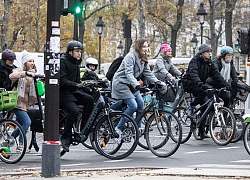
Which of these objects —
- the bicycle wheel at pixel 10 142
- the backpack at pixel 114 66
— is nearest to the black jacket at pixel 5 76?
the bicycle wheel at pixel 10 142

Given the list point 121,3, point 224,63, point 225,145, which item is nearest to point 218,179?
point 225,145

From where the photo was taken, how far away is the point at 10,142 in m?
11.6

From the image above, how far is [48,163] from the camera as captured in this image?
9383 mm

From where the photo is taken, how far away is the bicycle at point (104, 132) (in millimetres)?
11938

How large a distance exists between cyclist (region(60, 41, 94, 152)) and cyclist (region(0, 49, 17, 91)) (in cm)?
100

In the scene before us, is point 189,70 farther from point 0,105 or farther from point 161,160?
point 0,105

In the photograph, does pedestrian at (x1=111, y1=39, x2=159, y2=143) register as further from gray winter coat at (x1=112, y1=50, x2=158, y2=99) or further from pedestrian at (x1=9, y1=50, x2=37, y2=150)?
pedestrian at (x1=9, y1=50, x2=37, y2=150)

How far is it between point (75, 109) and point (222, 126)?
3.35m

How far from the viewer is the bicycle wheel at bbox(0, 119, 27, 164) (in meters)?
11.6

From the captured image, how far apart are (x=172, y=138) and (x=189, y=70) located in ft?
8.26

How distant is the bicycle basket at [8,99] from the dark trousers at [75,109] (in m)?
0.75

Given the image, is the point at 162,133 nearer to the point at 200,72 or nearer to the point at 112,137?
the point at 112,137

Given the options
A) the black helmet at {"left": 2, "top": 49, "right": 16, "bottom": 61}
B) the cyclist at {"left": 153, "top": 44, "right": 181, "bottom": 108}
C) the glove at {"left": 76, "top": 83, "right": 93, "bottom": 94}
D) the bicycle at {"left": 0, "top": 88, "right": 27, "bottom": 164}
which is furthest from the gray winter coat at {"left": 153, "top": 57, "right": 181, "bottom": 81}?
the bicycle at {"left": 0, "top": 88, "right": 27, "bottom": 164}

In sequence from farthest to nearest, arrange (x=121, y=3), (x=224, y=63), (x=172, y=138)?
(x=121, y=3)
(x=224, y=63)
(x=172, y=138)
